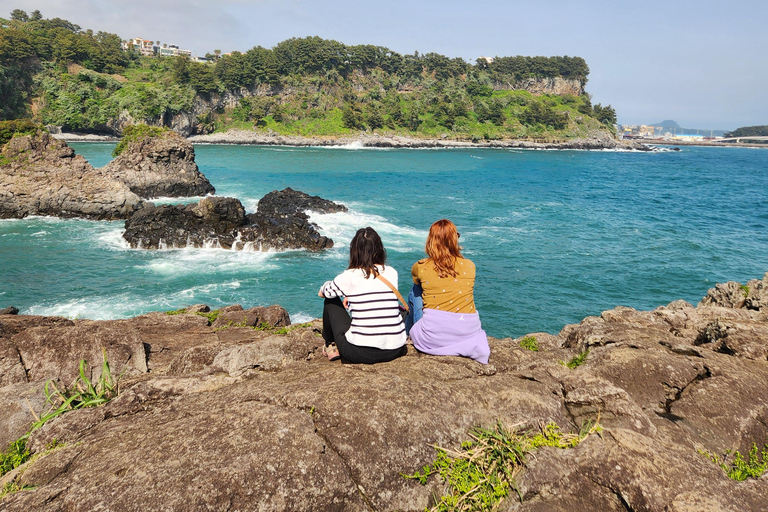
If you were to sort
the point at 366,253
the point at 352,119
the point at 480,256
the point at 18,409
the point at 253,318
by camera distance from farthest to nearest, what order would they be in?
the point at 352,119 < the point at 480,256 < the point at 253,318 < the point at 366,253 < the point at 18,409

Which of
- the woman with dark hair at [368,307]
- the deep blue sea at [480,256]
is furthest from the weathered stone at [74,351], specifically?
the deep blue sea at [480,256]

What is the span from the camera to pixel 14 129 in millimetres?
31156

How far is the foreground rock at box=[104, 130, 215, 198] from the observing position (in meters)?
36.9

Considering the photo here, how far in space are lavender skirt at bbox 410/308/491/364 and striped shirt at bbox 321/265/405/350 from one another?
0.52 m

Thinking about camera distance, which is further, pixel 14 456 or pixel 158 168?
pixel 158 168

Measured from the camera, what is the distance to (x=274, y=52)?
126 metres

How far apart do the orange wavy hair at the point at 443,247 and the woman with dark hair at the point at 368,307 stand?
0.69 metres

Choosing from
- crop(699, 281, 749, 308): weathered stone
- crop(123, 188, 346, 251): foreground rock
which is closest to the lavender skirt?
crop(699, 281, 749, 308): weathered stone

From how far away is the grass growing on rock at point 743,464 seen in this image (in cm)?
372

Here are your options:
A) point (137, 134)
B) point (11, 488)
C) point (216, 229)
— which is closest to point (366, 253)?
point (11, 488)

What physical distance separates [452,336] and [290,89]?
129205 mm

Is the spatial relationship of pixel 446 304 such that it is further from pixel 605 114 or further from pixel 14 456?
pixel 605 114

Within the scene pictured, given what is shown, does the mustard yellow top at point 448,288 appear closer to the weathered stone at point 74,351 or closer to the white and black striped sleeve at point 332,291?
the white and black striped sleeve at point 332,291

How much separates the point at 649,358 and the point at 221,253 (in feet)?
73.1
